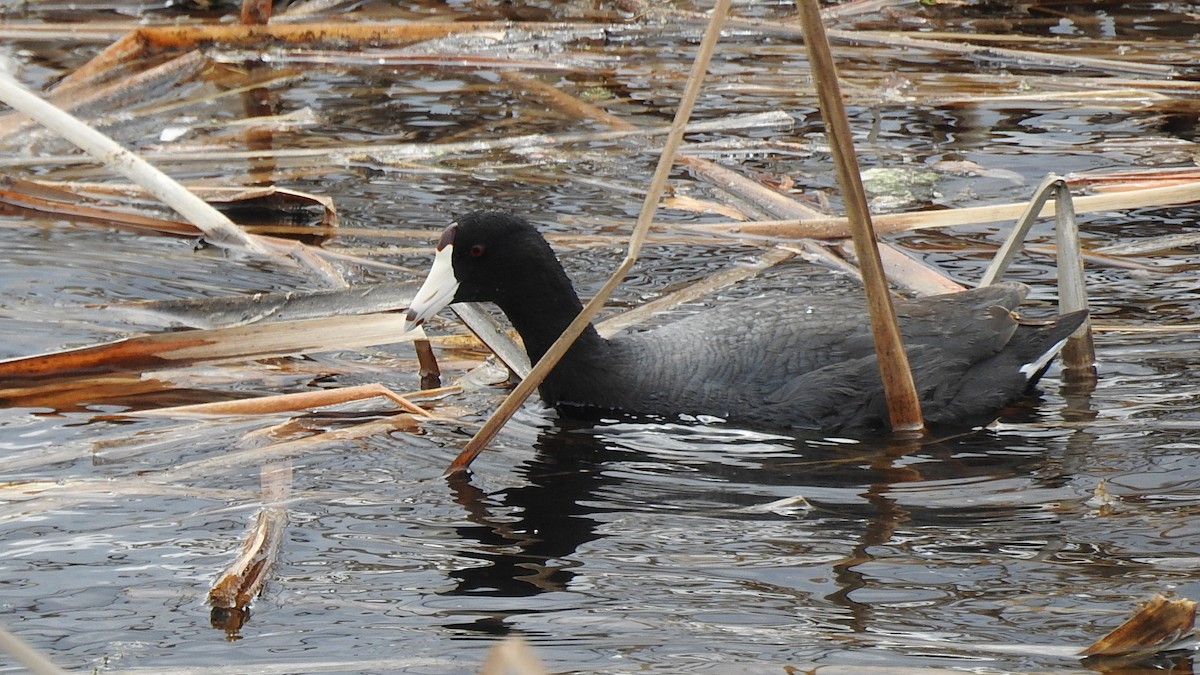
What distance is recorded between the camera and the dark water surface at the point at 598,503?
10.1 ft

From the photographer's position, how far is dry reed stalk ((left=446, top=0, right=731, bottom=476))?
3.03 m

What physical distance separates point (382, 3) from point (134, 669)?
724 centimetres

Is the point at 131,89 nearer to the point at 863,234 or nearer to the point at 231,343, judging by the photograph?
the point at 231,343

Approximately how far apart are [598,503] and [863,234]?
944mm

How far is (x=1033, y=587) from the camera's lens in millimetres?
3234

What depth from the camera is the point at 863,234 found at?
368cm

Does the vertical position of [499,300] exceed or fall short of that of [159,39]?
it falls short

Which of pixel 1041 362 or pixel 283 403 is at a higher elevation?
pixel 1041 362

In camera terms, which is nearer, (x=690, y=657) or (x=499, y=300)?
(x=690, y=657)

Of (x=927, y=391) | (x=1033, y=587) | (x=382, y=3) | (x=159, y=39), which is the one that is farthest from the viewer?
(x=382, y=3)

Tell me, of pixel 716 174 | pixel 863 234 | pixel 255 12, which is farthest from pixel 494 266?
pixel 255 12

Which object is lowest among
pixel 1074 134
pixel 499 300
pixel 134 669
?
pixel 134 669

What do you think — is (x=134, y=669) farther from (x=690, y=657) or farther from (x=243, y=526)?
(x=690, y=657)

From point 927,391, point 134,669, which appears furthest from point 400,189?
point 134,669
